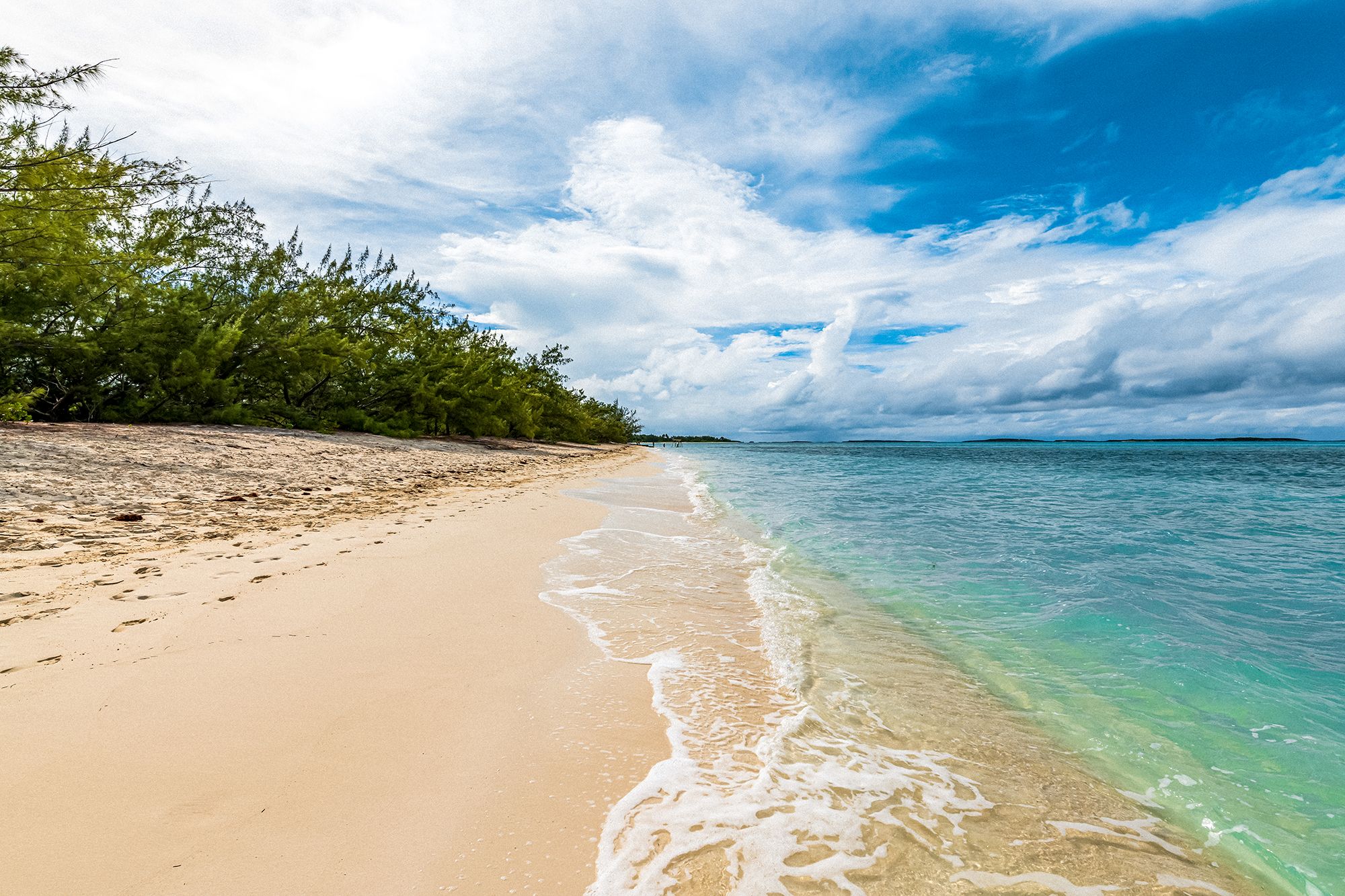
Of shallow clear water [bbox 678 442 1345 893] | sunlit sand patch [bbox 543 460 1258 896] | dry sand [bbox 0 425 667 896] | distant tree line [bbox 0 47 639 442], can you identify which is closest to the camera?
dry sand [bbox 0 425 667 896]

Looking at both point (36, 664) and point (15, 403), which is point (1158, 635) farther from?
point (15, 403)

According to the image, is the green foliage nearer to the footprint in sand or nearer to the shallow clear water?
the footprint in sand

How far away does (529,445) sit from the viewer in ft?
144

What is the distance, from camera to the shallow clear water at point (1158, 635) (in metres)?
3.20

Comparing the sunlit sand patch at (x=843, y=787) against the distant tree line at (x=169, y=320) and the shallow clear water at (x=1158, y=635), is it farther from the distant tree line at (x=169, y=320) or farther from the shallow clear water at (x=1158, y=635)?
Answer: the distant tree line at (x=169, y=320)

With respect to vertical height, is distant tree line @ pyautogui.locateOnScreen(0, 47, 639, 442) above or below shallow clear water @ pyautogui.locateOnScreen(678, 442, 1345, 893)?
above

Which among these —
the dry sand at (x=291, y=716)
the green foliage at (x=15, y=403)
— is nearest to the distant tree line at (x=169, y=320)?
the green foliage at (x=15, y=403)

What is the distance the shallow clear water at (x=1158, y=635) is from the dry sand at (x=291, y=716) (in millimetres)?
3100

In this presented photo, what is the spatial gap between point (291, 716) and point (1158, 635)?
7.92m

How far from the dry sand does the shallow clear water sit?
3100 millimetres

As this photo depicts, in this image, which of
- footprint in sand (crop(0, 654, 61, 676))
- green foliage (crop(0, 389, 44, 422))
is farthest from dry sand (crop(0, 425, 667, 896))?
green foliage (crop(0, 389, 44, 422))

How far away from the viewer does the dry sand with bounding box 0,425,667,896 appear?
205cm

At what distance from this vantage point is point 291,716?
3.04 m

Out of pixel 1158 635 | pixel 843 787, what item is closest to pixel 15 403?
pixel 843 787
